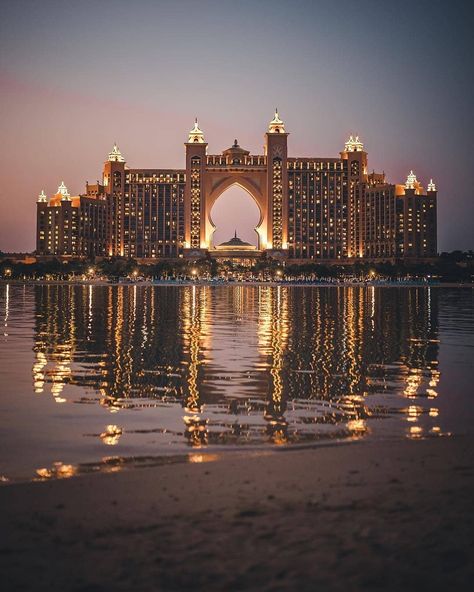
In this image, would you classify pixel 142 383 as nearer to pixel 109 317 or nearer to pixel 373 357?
pixel 373 357

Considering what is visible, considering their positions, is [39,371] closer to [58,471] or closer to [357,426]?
[357,426]

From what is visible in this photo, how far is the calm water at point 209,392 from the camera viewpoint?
9.55 meters

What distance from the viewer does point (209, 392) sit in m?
14.0

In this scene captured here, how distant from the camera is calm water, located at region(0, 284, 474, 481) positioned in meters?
9.55

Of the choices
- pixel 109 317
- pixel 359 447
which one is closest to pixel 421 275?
pixel 109 317

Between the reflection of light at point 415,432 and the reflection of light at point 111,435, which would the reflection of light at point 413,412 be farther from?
the reflection of light at point 111,435

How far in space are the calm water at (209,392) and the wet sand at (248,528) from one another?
130 centimetres

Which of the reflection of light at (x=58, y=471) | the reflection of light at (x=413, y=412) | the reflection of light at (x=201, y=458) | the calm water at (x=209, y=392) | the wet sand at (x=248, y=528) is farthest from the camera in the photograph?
the reflection of light at (x=413, y=412)

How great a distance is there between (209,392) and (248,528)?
26.5 ft

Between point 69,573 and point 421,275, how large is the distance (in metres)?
185

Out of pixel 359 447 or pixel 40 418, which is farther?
pixel 40 418

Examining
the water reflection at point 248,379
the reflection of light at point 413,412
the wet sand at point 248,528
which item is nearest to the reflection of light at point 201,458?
the wet sand at point 248,528

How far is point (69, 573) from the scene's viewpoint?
5.15 m

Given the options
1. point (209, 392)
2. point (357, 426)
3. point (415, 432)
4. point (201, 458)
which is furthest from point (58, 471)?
point (209, 392)
